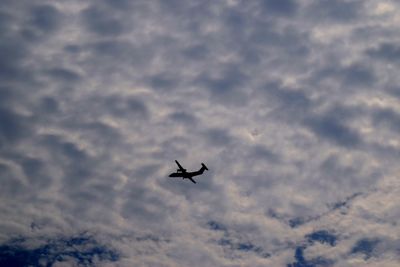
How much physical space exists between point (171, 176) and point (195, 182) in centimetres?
649

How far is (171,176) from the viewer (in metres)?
80.4

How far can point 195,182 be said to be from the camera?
255 feet
